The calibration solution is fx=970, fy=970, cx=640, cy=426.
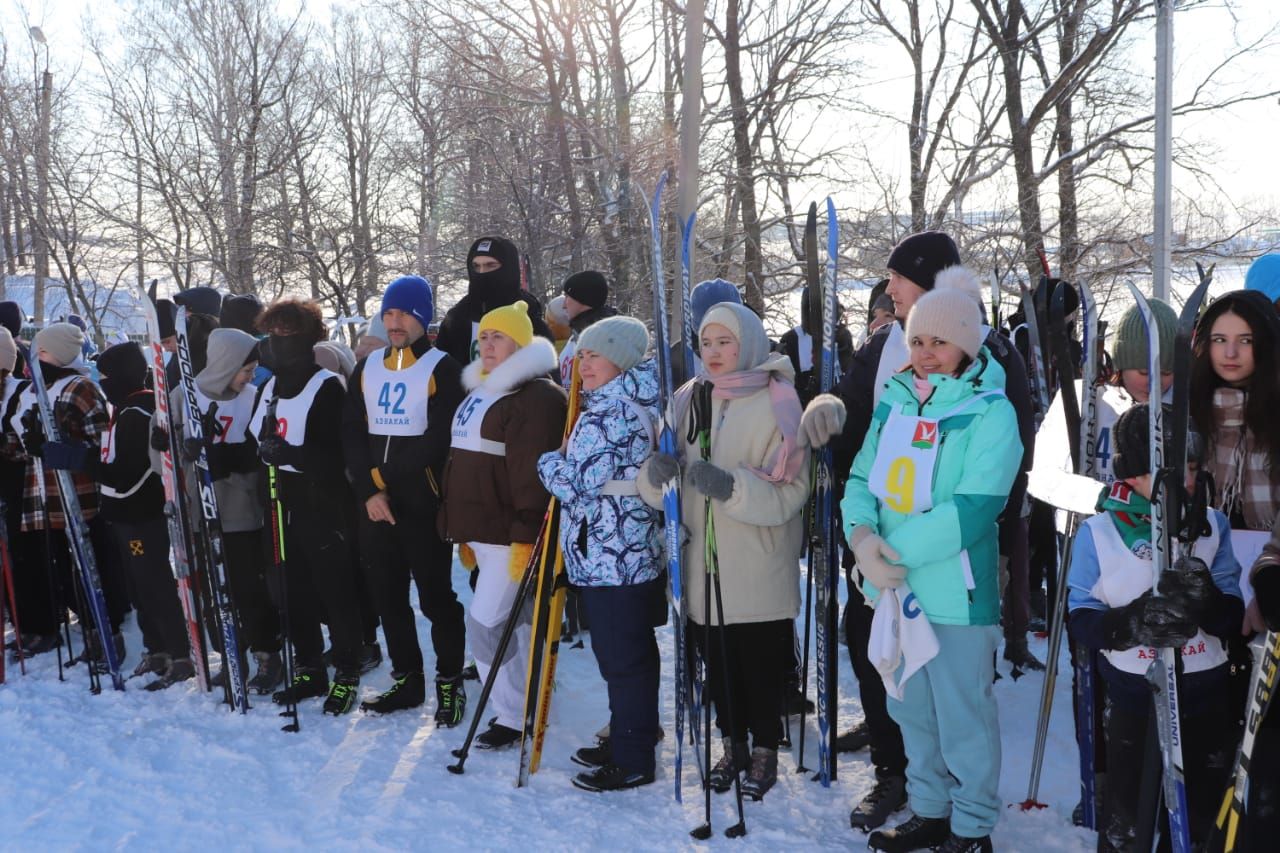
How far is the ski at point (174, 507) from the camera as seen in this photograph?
4.61 m

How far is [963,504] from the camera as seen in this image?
9.14ft

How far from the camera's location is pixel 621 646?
3.66 m

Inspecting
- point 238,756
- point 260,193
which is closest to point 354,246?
point 260,193

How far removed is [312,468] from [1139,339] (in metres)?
3.45

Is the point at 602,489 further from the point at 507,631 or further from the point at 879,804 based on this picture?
the point at 879,804

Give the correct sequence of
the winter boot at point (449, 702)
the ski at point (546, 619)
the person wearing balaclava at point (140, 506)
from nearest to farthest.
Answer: the ski at point (546, 619), the winter boot at point (449, 702), the person wearing balaclava at point (140, 506)

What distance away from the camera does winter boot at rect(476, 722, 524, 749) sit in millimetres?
4082

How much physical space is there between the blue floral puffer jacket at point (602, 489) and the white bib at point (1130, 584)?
1.60 metres

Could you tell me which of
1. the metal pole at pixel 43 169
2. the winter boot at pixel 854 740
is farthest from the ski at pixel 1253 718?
the metal pole at pixel 43 169

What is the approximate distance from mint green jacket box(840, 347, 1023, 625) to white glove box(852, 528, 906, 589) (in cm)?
3

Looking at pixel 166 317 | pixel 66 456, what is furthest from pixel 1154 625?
pixel 166 317

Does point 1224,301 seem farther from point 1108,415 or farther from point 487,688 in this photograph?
point 487,688

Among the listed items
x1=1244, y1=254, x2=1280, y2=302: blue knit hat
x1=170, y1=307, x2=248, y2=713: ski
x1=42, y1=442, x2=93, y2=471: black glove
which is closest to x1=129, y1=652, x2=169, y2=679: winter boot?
x1=170, y1=307, x2=248, y2=713: ski

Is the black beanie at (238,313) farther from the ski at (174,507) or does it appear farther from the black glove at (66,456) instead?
the black glove at (66,456)
